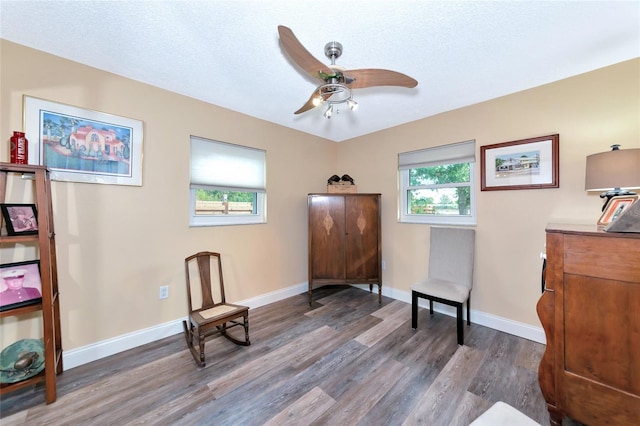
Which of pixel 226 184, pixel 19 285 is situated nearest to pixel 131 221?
pixel 19 285

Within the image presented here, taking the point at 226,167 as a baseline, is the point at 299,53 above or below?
above

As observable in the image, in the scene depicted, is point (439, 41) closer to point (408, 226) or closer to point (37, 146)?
point (408, 226)

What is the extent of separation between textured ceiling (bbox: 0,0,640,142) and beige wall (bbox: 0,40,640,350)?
0.65ft

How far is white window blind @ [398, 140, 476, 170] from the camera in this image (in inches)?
107

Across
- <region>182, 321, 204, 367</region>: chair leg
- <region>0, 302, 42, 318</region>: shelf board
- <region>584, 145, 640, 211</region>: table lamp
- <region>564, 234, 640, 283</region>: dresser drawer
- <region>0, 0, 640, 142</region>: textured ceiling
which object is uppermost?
<region>0, 0, 640, 142</region>: textured ceiling

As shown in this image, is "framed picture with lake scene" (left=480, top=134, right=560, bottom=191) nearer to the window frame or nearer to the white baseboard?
the white baseboard

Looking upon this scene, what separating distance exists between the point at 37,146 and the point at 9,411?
68.2 inches

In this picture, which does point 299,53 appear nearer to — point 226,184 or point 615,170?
point 226,184

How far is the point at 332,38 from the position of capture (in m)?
1.65

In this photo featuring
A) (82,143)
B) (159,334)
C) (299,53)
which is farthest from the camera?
(159,334)

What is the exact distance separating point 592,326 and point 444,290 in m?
1.15

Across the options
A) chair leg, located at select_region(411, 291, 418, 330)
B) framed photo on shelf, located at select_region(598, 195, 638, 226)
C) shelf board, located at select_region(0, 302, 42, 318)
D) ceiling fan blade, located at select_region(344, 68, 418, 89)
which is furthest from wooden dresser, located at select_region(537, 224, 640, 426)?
shelf board, located at select_region(0, 302, 42, 318)

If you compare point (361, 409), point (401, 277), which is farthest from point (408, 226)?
point (361, 409)

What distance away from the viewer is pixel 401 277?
3.29 m
